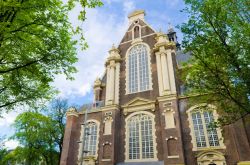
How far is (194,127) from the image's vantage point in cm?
1848

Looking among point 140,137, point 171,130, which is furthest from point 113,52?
point 171,130

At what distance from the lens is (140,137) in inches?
804

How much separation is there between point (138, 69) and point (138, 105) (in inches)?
192

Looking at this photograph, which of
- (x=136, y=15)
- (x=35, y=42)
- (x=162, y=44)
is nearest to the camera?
(x=35, y=42)

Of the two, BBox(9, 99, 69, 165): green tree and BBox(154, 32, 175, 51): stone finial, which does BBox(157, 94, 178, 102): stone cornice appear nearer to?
BBox(154, 32, 175, 51): stone finial

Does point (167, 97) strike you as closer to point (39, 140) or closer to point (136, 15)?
point (136, 15)

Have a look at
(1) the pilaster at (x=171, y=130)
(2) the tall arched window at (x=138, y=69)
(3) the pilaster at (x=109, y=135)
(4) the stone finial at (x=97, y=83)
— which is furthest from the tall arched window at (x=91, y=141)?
(1) the pilaster at (x=171, y=130)

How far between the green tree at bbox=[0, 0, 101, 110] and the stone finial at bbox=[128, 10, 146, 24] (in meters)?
19.6

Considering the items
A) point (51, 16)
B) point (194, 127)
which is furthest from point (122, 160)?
point (51, 16)

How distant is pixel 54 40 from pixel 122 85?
49.2 feet

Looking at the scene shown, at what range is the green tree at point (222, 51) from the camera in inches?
418

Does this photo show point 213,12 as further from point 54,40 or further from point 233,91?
point 54,40

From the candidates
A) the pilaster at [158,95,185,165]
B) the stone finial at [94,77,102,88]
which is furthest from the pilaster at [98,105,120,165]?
the pilaster at [158,95,185,165]

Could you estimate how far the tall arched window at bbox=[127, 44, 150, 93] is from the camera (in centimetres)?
2342
